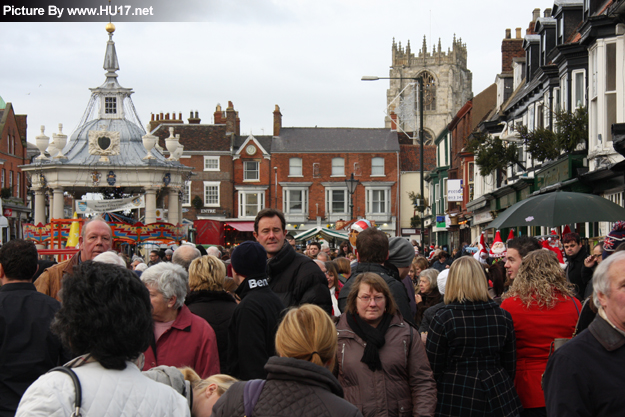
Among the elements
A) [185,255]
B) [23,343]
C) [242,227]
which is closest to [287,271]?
[23,343]

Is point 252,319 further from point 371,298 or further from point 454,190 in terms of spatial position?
point 454,190

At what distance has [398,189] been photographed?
6056 centimetres

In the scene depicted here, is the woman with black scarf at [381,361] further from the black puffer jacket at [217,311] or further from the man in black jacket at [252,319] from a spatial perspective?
the black puffer jacket at [217,311]

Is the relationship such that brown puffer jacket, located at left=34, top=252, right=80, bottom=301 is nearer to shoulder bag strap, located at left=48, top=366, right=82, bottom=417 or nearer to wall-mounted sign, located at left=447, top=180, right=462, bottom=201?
shoulder bag strap, located at left=48, top=366, right=82, bottom=417

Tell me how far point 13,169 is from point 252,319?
176ft

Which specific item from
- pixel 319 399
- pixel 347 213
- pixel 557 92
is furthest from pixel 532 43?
pixel 347 213

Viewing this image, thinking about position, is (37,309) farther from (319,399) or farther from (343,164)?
(343,164)

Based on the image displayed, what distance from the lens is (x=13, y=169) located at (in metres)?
53.3

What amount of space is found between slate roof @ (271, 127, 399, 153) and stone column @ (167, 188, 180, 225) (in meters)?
32.5

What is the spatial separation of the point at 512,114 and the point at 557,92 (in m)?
7.34

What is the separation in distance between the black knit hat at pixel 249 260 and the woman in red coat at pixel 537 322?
1.92 metres

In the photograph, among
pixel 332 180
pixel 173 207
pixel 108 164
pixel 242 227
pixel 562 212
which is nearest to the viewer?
pixel 562 212

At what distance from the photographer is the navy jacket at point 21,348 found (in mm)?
4332

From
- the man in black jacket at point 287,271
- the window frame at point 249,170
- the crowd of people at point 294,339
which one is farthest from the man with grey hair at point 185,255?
the window frame at point 249,170
